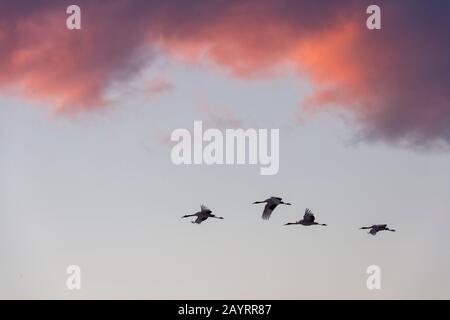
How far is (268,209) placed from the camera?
98.0 meters

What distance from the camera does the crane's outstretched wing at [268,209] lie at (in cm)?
9756

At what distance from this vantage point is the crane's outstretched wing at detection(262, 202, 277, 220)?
9756cm
